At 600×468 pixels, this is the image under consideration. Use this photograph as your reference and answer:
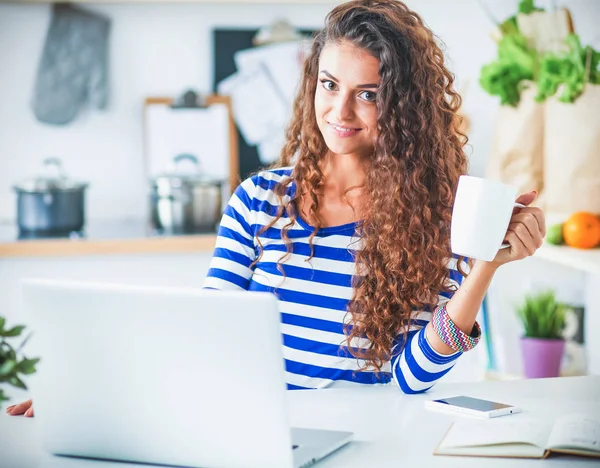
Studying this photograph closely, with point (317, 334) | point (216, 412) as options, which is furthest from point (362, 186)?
point (216, 412)

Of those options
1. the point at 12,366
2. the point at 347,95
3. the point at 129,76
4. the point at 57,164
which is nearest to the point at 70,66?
the point at 129,76

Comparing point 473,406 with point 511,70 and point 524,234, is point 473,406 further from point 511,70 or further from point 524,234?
point 511,70

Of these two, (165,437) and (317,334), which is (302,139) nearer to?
(317,334)

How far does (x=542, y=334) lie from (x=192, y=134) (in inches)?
55.2

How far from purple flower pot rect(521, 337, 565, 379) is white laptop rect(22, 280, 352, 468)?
1.46 meters

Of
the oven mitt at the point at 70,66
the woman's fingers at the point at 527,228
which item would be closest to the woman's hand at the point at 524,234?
the woman's fingers at the point at 527,228

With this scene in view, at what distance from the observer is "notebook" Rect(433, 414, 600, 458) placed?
98cm

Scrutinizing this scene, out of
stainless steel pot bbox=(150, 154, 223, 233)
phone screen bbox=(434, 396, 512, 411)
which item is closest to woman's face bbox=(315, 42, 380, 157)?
phone screen bbox=(434, 396, 512, 411)

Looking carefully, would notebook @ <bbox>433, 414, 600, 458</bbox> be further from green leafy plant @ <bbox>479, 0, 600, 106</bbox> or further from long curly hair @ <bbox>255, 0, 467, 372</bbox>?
green leafy plant @ <bbox>479, 0, 600, 106</bbox>

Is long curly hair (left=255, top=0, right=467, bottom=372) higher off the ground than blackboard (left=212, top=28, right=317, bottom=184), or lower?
lower

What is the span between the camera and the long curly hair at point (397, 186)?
4.64ft

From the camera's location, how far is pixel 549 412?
1169mm

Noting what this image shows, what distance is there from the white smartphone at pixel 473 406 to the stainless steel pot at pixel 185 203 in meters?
1.65

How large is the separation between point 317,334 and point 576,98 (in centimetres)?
98
